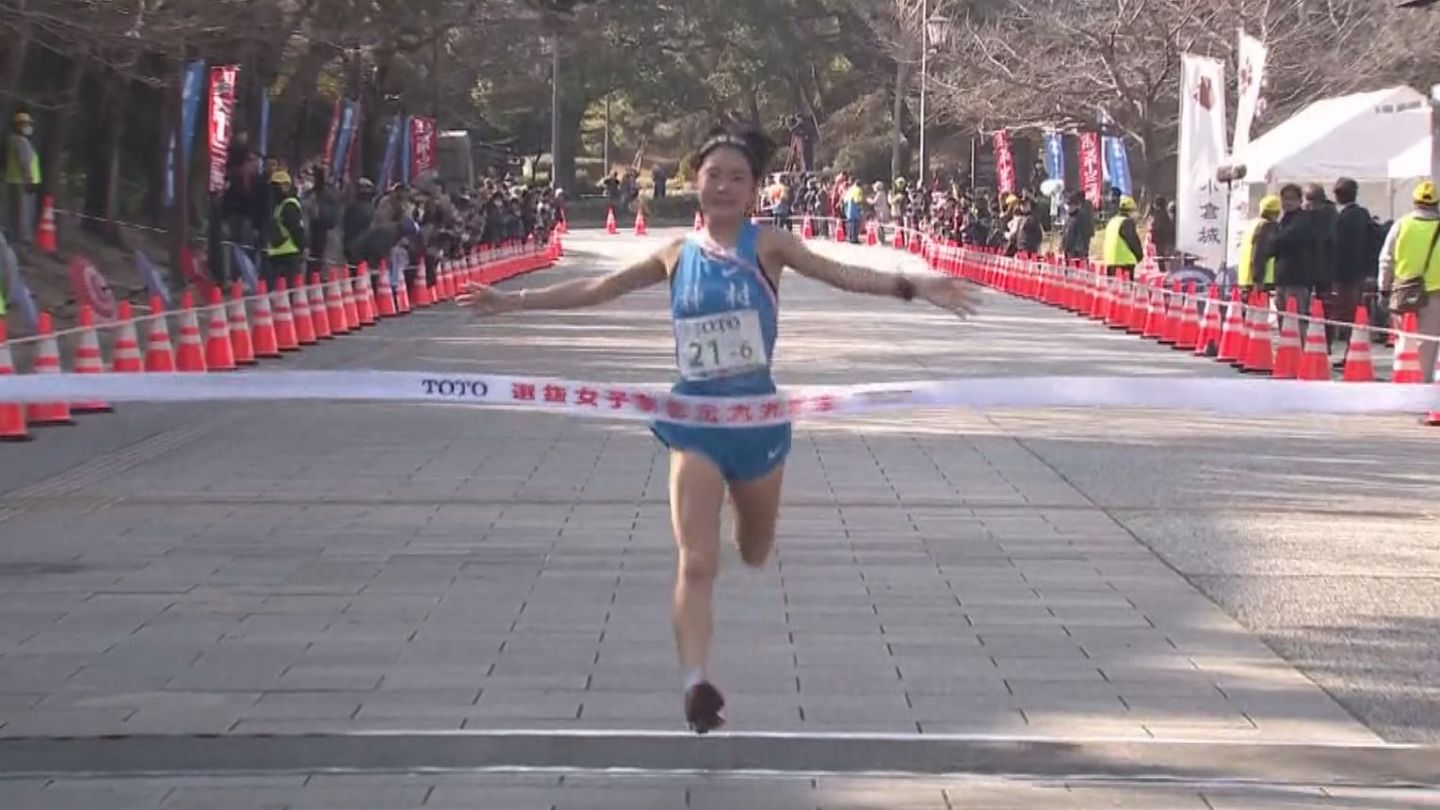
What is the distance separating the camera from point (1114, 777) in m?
6.16

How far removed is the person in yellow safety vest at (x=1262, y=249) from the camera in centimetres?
2208

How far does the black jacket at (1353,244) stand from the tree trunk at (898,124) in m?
43.3

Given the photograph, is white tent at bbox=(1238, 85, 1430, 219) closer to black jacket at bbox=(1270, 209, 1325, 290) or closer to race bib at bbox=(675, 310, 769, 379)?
black jacket at bbox=(1270, 209, 1325, 290)

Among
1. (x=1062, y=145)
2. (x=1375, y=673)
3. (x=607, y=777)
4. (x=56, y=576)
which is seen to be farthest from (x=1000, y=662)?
(x=1062, y=145)

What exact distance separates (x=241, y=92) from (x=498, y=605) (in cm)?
2747

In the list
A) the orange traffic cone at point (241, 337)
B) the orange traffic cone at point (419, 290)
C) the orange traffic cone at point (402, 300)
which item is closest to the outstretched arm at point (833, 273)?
the orange traffic cone at point (241, 337)

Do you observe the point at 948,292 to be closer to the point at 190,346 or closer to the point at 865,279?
the point at 865,279

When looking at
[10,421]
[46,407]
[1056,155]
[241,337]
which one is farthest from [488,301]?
[1056,155]

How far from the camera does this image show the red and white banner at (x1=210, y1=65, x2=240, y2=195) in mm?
29781

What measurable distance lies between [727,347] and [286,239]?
19129 millimetres

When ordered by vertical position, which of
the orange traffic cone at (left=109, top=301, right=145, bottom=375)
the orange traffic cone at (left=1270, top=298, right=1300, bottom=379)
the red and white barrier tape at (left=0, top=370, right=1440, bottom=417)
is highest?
the red and white barrier tape at (left=0, top=370, right=1440, bottom=417)

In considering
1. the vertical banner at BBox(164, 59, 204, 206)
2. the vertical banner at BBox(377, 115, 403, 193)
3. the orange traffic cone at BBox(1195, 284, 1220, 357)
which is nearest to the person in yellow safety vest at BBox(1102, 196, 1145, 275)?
the orange traffic cone at BBox(1195, 284, 1220, 357)

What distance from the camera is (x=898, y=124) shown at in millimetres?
65875

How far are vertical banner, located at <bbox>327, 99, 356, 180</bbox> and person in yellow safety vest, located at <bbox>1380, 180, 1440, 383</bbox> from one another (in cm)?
2293
